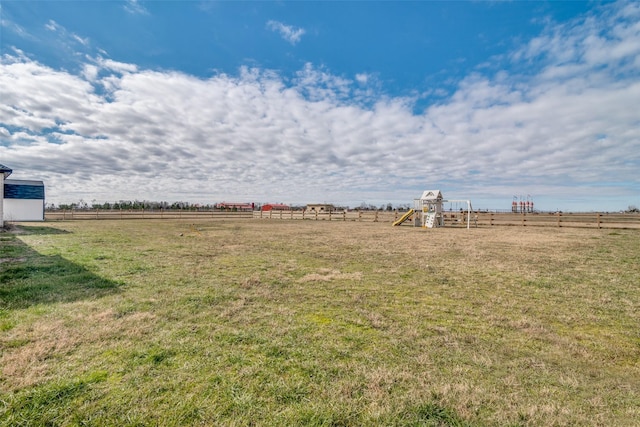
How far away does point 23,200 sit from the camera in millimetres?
23453

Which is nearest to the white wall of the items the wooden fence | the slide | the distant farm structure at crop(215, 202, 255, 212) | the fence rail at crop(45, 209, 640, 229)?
the fence rail at crop(45, 209, 640, 229)

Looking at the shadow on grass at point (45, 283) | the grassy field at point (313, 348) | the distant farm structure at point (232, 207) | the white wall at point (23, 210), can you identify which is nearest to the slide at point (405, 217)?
the grassy field at point (313, 348)

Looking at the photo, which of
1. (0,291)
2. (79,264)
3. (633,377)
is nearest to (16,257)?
(79,264)

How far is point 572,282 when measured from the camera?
618 cm

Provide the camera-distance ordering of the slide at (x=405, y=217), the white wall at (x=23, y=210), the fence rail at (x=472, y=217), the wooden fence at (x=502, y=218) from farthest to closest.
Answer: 1. the slide at (x=405, y=217)
2. the fence rail at (x=472, y=217)
3. the wooden fence at (x=502, y=218)
4. the white wall at (x=23, y=210)

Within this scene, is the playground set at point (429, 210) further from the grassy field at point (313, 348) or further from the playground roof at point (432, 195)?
the grassy field at point (313, 348)

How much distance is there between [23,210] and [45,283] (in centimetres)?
2666

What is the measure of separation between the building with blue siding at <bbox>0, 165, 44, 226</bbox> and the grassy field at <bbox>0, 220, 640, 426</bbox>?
81.1 ft

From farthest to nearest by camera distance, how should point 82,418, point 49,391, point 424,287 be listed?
1. point 424,287
2. point 49,391
3. point 82,418

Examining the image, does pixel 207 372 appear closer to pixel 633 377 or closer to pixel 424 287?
pixel 633 377

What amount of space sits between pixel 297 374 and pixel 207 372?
0.80 metres

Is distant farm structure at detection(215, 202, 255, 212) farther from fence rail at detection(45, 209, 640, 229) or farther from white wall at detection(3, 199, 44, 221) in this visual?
white wall at detection(3, 199, 44, 221)

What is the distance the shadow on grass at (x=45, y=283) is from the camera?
442 cm

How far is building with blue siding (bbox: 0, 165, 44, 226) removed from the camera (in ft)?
75.3
